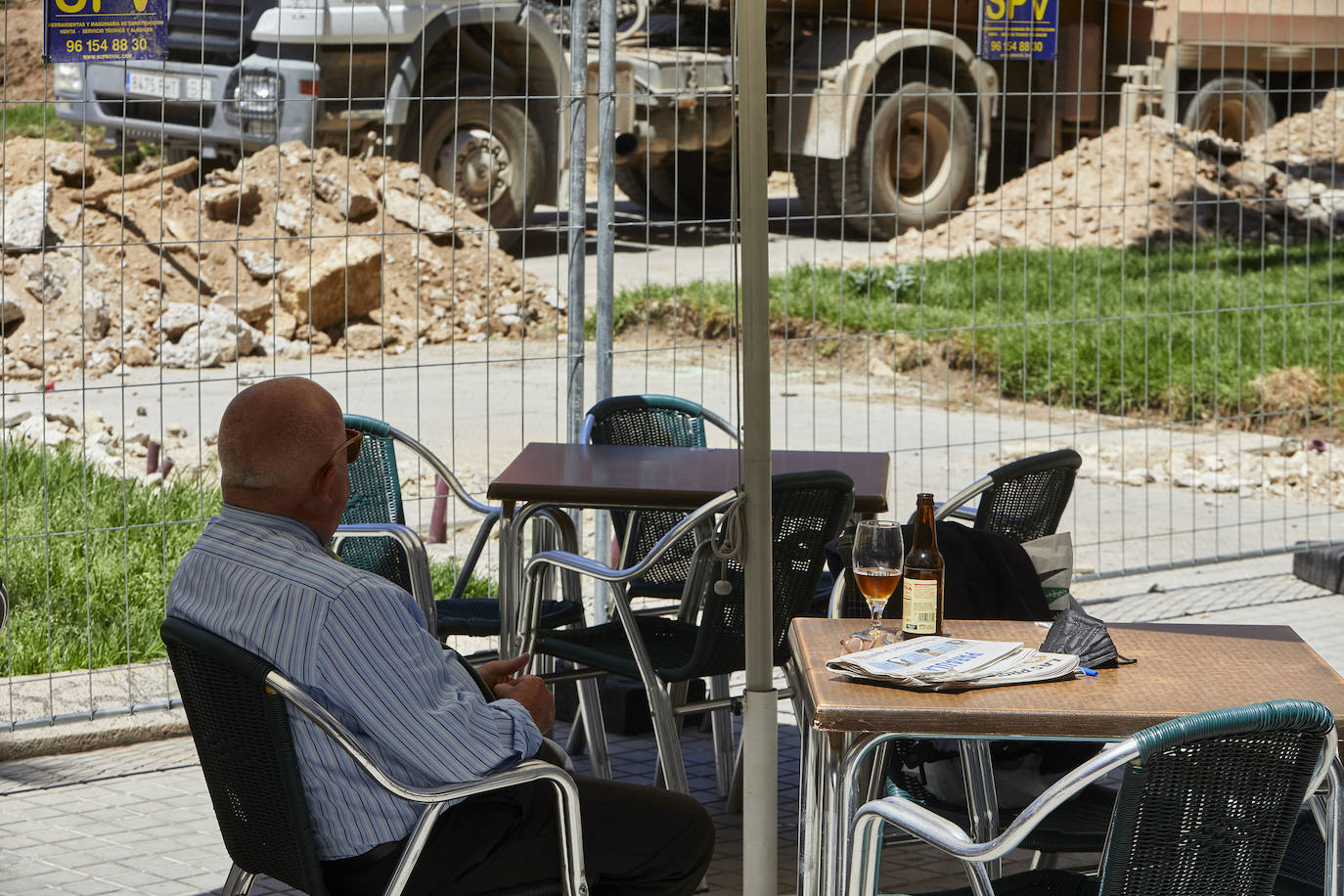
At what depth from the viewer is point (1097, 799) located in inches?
129

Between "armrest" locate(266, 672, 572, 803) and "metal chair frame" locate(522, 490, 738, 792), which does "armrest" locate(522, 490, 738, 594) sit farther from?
"armrest" locate(266, 672, 572, 803)

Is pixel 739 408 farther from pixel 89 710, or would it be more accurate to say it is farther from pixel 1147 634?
pixel 89 710

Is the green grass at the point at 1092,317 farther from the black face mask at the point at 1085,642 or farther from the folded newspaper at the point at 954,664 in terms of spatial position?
the folded newspaper at the point at 954,664

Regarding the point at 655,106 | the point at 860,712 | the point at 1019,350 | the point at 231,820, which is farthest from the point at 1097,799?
the point at 655,106

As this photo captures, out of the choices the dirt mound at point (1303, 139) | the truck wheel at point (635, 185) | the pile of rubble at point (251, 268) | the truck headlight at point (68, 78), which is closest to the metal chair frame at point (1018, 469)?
the pile of rubble at point (251, 268)

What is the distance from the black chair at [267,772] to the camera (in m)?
2.59

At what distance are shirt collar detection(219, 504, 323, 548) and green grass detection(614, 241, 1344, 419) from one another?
6884 millimetres

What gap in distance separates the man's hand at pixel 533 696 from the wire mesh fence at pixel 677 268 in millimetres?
2651

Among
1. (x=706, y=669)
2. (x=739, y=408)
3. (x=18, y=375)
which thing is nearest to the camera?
(x=739, y=408)

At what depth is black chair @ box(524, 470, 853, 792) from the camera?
12.8ft

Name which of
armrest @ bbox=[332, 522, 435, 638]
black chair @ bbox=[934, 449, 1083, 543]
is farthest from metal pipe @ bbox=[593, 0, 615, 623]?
black chair @ bbox=[934, 449, 1083, 543]

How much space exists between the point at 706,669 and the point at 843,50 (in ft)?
29.3

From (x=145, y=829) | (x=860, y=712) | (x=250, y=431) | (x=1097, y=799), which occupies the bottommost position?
(x=145, y=829)

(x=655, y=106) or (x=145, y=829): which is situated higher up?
(x=655, y=106)
